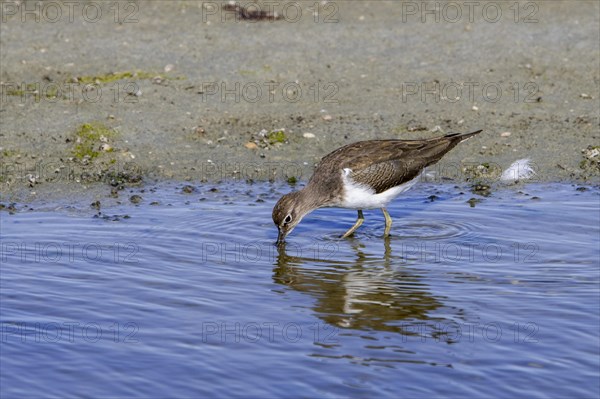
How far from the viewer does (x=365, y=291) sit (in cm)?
950

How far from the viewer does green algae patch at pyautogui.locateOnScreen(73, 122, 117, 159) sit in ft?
43.5

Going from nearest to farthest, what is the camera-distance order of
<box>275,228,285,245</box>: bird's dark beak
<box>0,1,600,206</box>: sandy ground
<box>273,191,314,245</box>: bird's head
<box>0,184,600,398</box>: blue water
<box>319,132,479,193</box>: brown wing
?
<box>0,184,600,398</box>: blue water
<box>273,191,314,245</box>: bird's head
<box>275,228,285,245</box>: bird's dark beak
<box>319,132,479,193</box>: brown wing
<box>0,1,600,206</box>: sandy ground

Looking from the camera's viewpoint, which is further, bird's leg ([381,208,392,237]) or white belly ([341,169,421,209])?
bird's leg ([381,208,392,237])

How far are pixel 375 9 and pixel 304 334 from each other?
9.94 metres

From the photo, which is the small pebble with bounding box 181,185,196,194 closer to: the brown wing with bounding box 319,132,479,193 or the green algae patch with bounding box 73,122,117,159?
the green algae patch with bounding box 73,122,117,159

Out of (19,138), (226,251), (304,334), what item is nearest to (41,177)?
(19,138)

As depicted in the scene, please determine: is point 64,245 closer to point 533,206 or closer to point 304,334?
point 304,334

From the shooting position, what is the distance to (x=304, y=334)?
27.5 ft

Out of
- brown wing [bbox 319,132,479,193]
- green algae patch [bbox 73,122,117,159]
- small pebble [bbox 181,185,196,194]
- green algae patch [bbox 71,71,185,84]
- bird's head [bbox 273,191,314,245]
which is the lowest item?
bird's head [bbox 273,191,314,245]

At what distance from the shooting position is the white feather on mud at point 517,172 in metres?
12.8

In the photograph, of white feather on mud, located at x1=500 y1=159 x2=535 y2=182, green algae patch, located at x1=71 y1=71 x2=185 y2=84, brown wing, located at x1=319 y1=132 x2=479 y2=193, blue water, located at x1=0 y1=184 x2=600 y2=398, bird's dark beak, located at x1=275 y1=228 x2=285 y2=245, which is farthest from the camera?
green algae patch, located at x1=71 y1=71 x2=185 y2=84

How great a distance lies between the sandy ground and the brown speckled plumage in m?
1.86

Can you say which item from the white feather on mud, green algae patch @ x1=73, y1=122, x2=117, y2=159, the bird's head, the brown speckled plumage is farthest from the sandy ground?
the bird's head

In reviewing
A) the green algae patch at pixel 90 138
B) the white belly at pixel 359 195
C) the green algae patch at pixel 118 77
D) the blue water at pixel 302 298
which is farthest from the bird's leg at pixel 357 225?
the green algae patch at pixel 118 77
